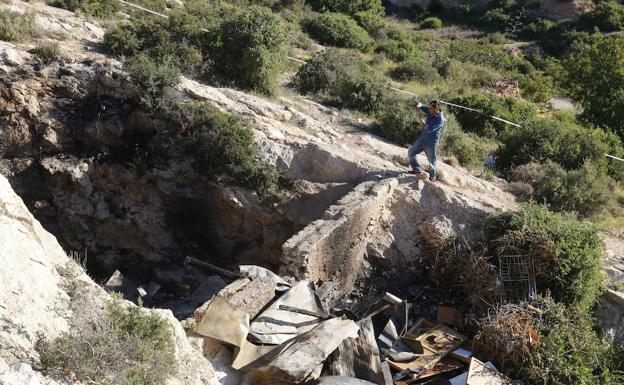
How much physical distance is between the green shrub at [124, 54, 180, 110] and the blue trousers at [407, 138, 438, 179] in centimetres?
495

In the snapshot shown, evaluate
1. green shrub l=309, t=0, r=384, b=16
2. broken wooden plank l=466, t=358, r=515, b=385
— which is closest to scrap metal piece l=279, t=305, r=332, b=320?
broken wooden plank l=466, t=358, r=515, b=385

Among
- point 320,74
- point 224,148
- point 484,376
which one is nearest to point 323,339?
point 484,376

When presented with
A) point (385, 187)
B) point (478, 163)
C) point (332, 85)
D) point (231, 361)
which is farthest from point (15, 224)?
point (332, 85)

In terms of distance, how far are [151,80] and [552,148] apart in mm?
8675

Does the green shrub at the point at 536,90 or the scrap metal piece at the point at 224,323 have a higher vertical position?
the green shrub at the point at 536,90

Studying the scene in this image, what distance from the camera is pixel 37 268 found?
5.33m

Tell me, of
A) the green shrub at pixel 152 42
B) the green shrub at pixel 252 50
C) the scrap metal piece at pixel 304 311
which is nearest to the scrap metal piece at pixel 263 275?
the scrap metal piece at pixel 304 311

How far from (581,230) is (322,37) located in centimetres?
1545

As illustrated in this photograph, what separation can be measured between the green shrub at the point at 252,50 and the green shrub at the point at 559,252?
6.68 meters

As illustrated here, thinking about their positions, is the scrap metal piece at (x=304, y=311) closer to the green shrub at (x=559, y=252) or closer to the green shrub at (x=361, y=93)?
the green shrub at (x=559, y=252)

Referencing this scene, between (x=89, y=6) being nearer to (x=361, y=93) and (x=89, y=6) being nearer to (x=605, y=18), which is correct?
(x=361, y=93)

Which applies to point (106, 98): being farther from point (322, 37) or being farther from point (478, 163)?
point (322, 37)

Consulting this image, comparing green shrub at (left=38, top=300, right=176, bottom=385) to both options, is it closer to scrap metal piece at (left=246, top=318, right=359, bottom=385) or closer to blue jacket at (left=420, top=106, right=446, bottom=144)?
scrap metal piece at (left=246, top=318, right=359, bottom=385)

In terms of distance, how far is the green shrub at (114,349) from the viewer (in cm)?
446
